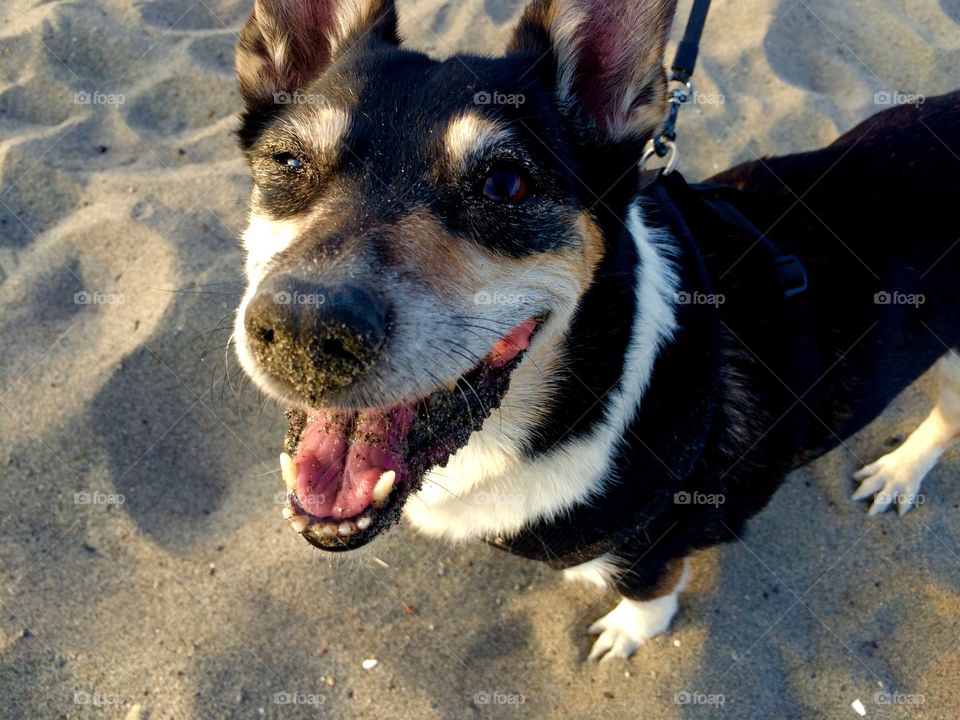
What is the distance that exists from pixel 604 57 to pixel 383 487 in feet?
5.14

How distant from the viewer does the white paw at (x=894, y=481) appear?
3494 millimetres

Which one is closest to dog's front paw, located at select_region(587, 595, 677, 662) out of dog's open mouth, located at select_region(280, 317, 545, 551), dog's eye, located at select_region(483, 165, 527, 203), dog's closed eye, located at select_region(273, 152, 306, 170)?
dog's open mouth, located at select_region(280, 317, 545, 551)

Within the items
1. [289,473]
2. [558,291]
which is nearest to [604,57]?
[558,291]

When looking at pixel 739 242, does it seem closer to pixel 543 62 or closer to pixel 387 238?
pixel 543 62

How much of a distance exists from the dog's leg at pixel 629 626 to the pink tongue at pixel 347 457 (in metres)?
1.53

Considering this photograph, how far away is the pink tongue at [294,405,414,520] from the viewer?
1.95m

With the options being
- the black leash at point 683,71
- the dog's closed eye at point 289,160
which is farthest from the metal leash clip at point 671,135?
the dog's closed eye at point 289,160

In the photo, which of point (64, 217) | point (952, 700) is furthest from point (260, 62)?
point (952, 700)

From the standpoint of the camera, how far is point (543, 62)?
231 cm

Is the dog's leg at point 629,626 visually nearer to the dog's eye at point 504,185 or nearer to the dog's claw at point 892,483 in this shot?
the dog's claw at point 892,483

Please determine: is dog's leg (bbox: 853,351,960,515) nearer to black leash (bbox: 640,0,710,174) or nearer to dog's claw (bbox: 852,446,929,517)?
dog's claw (bbox: 852,446,929,517)

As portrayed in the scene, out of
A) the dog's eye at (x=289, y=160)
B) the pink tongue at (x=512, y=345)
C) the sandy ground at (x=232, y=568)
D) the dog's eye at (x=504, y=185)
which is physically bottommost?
the sandy ground at (x=232, y=568)

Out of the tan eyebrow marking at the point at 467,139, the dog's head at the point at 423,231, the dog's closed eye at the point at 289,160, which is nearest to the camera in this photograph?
the dog's head at the point at 423,231

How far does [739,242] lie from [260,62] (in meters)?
1.91
